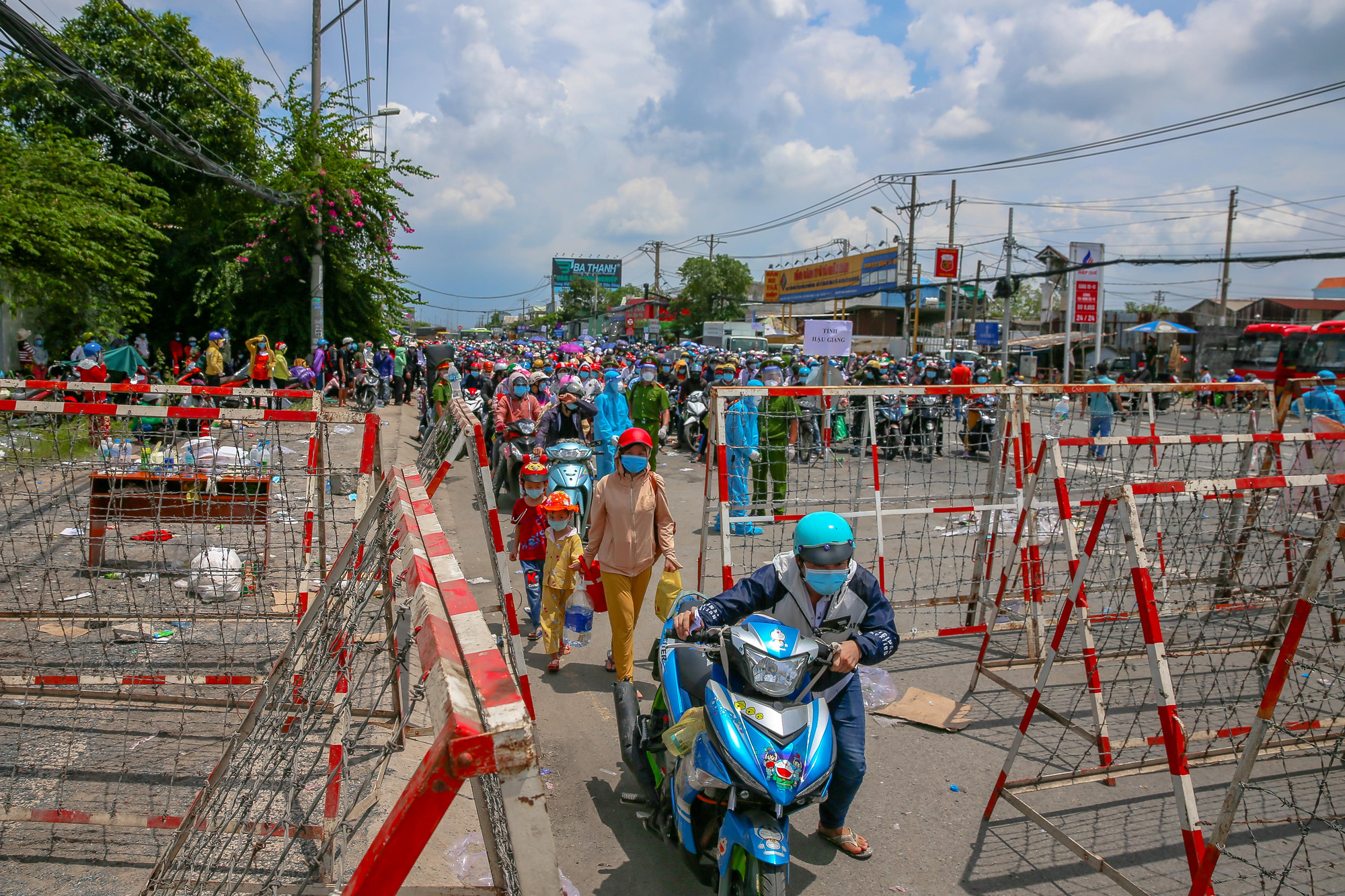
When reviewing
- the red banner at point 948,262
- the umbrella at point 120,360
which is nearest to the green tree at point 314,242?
the umbrella at point 120,360

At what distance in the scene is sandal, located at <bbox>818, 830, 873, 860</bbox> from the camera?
3.55m

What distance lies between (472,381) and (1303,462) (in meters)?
15.8

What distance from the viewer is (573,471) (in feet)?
24.6

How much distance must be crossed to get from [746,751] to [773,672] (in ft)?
0.98

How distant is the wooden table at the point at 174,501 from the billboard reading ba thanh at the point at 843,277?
42550 millimetres

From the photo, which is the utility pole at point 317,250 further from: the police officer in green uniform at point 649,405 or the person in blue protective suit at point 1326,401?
the person in blue protective suit at point 1326,401

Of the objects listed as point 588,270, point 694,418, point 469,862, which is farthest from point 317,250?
point 588,270

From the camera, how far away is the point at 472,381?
18.8 m

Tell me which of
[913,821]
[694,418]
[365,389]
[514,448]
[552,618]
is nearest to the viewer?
[913,821]

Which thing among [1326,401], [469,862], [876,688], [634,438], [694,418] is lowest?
[469,862]

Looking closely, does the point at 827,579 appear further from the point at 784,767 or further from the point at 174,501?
the point at 174,501

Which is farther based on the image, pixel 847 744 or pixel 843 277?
pixel 843 277

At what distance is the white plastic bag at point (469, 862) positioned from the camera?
3359mm

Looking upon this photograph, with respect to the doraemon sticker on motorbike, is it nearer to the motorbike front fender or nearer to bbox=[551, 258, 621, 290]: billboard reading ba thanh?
the motorbike front fender
